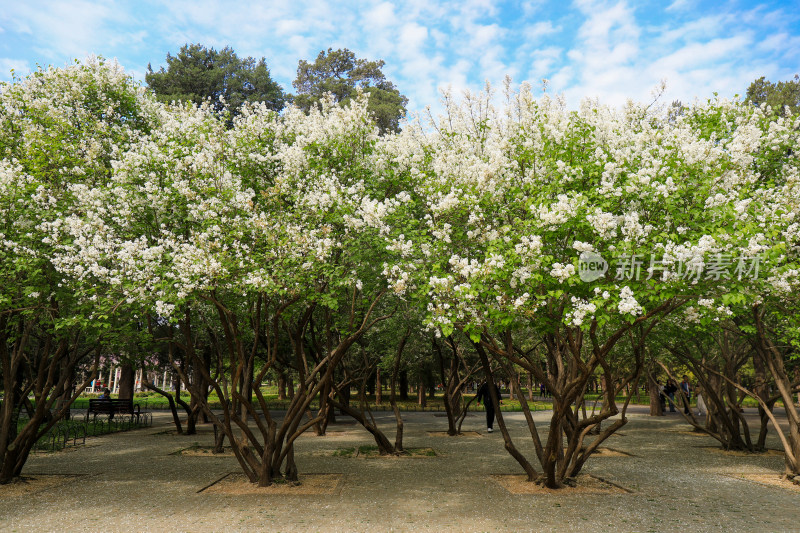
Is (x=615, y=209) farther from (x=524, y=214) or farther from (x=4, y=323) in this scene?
(x=4, y=323)

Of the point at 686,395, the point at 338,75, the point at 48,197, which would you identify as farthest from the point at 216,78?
the point at 686,395

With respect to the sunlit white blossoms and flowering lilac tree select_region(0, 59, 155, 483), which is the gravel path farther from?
the sunlit white blossoms

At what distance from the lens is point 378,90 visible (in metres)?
41.7

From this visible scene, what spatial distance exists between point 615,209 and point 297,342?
6.75 m

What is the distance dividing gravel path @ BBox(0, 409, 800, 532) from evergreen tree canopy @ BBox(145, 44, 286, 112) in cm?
2707

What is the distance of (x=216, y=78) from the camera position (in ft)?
119

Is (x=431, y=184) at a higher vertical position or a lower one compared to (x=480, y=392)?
higher

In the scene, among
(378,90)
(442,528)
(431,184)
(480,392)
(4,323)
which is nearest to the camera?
(442,528)

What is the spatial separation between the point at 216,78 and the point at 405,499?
112 ft

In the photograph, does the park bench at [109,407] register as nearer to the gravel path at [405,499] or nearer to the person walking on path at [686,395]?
the gravel path at [405,499]

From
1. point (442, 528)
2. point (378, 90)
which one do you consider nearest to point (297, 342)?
point (442, 528)

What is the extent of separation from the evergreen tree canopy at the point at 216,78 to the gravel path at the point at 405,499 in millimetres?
27069

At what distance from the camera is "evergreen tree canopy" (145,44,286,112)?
116ft

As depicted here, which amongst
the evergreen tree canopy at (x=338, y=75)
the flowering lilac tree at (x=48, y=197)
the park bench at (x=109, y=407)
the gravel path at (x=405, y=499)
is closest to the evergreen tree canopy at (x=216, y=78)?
the evergreen tree canopy at (x=338, y=75)
